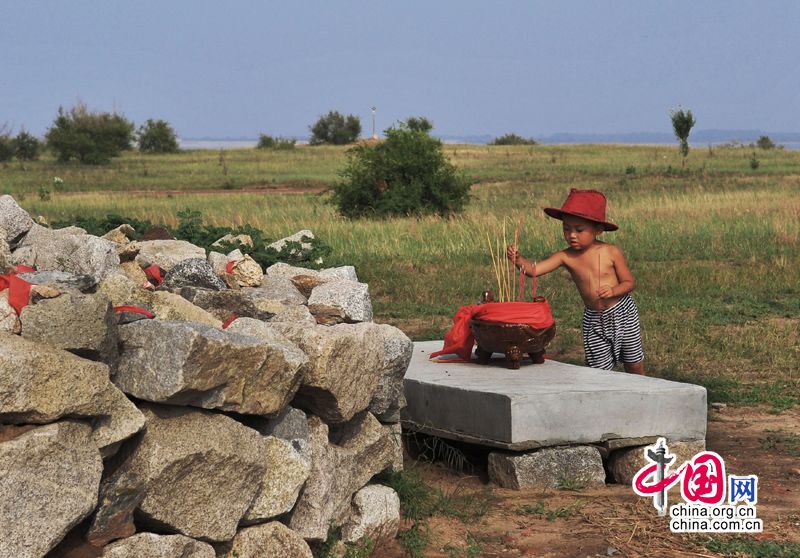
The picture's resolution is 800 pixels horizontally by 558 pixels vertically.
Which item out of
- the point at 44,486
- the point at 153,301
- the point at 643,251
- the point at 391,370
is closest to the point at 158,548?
the point at 44,486

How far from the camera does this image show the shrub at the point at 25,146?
5662 centimetres

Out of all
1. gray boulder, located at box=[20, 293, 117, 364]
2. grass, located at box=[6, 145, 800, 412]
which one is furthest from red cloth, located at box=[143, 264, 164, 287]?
grass, located at box=[6, 145, 800, 412]

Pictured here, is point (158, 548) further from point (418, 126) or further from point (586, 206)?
point (418, 126)

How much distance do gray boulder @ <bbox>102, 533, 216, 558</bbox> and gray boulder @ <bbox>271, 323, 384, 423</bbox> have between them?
0.88 meters

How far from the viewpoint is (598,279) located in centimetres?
729

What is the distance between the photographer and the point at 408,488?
5.63 meters

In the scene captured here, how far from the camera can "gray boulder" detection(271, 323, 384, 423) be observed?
4789mm

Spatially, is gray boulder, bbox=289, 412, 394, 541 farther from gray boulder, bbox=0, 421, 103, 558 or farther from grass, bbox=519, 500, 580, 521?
gray boulder, bbox=0, 421, 103, 558

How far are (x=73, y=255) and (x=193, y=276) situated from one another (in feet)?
2.00

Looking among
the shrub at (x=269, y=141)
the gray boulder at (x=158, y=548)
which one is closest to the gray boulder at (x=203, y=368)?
the gray boulder at (x=158, y=548)

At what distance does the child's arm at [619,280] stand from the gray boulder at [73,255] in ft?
9.91

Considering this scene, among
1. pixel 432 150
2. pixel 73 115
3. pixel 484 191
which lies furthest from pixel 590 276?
pixel 73 115

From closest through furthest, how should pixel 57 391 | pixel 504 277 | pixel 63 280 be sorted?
1. pixel 57 391
2. pixel 63 280
3. pixel 504 277

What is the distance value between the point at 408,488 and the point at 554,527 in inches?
28.9
